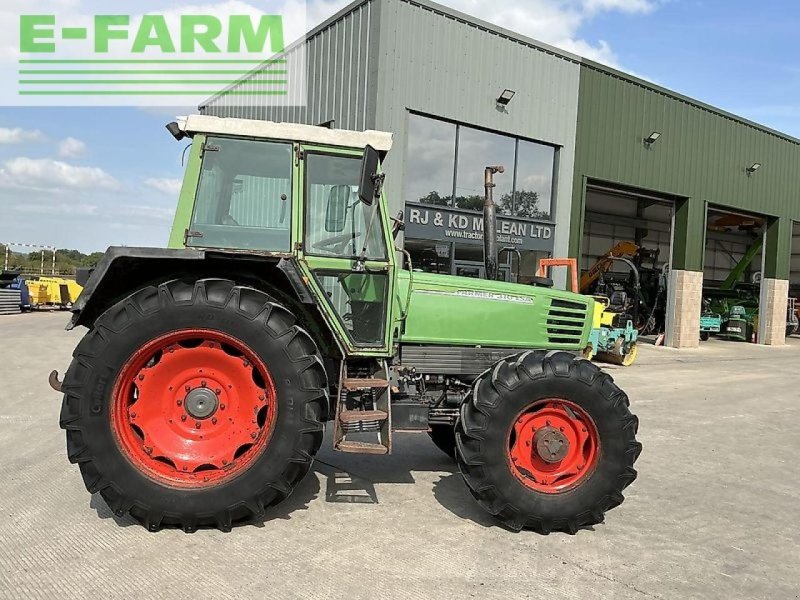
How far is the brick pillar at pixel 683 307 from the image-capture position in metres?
17.8

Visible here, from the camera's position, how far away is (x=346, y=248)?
3.94m

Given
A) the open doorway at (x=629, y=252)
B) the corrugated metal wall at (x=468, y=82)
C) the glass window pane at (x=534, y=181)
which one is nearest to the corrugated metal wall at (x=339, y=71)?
the corrugated metal wall at (x=468, y=82)

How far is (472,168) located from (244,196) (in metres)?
9.61

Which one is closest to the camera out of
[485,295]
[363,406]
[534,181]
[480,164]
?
[363,406]

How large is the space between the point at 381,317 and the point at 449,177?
9.06 meters

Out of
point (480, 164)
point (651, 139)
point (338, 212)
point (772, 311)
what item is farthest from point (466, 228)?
point (772, 311)

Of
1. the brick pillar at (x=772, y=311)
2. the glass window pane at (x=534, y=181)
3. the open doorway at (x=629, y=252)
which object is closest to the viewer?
the glass window pane at (x=534, y=181)

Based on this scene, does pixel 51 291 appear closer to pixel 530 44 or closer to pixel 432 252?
pixel 432 252

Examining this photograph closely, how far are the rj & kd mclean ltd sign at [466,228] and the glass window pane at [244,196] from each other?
8.37 m

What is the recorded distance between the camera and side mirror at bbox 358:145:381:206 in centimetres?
353

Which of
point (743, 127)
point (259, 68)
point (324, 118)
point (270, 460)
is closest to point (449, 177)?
point (324, 118)

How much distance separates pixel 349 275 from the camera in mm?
3914

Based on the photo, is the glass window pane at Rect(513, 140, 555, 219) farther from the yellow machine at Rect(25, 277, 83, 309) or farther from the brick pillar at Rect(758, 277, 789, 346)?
the yellow machine at Rect(25, 277, 83, 309)

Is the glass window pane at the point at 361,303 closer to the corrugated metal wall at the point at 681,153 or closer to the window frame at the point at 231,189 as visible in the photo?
the window frame at the point at 231,189
